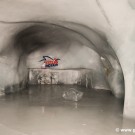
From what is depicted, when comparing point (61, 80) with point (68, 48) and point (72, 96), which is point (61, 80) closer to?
point (68, 48)

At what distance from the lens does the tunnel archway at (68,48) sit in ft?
11.5

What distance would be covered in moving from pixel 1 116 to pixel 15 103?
0.62 m

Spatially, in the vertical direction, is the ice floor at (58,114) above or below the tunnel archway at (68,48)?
below

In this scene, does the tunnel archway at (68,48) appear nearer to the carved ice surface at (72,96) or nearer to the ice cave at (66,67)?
the ice cave at (66,67)

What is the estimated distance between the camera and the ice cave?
8.10ft

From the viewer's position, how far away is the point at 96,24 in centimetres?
279

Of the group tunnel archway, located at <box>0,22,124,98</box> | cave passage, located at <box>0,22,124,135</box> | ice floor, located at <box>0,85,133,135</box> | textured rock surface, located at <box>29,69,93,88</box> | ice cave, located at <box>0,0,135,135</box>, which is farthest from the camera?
textured rock surface, located at <box>29,69,93,88</box>

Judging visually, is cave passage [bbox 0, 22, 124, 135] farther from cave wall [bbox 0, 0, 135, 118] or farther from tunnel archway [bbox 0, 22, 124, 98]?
cave wall [bbox 0, 0, 135, 118]

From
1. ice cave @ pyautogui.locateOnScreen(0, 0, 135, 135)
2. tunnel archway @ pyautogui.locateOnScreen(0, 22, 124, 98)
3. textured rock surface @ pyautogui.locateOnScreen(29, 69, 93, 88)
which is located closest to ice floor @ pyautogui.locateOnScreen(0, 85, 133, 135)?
ice cave @ pyautogui.locateOnScreen(0, 0, 135, 135)

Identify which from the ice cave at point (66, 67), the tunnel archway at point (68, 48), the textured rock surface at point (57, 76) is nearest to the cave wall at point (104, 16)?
the ice cave at point (66, 67)

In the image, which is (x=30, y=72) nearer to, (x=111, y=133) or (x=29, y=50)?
(x=29, y=50)

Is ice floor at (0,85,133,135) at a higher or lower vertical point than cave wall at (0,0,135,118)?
lower

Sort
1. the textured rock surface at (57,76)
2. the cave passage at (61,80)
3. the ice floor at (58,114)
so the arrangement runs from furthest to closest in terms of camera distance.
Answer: the textured rock surface at (57,76) → the cave passage at (61,80) → the ice floor at (58,114)

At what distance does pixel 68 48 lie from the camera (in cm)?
457
